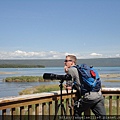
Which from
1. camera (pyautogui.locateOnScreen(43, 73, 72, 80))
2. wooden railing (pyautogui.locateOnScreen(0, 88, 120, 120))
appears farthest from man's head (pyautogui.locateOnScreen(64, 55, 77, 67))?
wooden railing (pyautogui.locateOnScreen(0, 88, 120, 120))

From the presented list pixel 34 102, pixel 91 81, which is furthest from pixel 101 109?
pixel 34 102

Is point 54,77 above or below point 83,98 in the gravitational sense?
above

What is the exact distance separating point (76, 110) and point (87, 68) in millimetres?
573

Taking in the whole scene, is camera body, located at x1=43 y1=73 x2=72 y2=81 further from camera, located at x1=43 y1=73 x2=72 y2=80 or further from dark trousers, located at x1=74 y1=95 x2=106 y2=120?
dark trousers, located at x1=74 y1=95 x2=106 y2=120

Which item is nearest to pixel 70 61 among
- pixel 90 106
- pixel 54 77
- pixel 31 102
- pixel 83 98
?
pixel 54 77

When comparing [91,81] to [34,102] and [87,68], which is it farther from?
[34,102]

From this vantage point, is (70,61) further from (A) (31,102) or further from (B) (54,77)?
(A) (31,102)

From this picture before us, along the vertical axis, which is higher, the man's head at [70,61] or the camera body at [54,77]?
the man's head at [70,61]

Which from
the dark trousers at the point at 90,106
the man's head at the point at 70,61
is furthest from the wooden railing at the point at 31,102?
the man's head at the point at 70,61

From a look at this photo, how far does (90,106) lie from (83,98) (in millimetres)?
151

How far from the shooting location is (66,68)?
3.02 metres

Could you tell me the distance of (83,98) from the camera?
9.92ft

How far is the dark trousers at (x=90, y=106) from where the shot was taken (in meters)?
3.03

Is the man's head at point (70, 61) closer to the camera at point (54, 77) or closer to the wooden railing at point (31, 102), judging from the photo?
the camera at point (54, 77)
